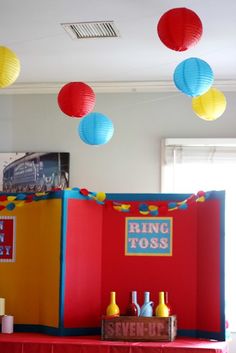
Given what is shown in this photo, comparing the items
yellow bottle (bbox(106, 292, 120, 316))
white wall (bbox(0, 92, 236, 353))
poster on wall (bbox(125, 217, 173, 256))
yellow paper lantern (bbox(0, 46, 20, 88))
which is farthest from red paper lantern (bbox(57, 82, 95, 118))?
white wall (bbox(0, 92, 236, 353))

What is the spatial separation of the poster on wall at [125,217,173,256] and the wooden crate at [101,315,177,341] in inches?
20.5

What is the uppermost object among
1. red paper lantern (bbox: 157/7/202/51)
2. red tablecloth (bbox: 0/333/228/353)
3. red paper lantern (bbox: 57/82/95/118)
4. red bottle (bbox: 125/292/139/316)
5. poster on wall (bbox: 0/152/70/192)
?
red paper lantern (bbox: 157/7/202/51)

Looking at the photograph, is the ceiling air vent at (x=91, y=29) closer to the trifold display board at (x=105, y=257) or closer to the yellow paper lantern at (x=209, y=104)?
the yellow paper lantern at (x=209, y=104)

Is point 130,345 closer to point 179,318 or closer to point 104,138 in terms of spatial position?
point 179,318

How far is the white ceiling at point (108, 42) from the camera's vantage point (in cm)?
441

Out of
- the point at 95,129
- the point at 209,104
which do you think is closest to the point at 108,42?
the point at 95,129

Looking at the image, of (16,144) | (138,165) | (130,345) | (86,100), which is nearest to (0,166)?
(16,144)

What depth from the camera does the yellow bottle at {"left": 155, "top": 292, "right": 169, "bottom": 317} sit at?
15.2 feet

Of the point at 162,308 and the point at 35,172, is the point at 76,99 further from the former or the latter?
the point at 35,172

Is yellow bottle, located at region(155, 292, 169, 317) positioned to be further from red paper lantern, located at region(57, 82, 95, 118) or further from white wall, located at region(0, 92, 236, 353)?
white wall, located at region(0, 92, 236, 353)

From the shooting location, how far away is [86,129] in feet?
15.3

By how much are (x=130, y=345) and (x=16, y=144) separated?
267 cm

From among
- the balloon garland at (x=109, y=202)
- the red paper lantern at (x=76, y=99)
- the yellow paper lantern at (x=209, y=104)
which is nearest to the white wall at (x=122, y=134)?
the balloon garland at (x=109, y=202)

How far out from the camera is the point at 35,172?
6.26 meters
